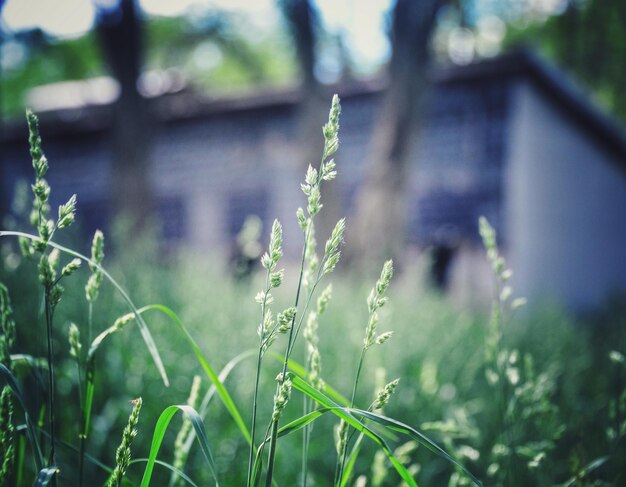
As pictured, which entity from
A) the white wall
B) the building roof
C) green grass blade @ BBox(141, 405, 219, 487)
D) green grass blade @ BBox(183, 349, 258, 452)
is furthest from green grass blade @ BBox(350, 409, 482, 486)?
the building roof

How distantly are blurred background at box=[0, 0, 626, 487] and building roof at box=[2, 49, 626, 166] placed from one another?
0.05 metres

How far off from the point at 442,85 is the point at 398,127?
10.7ft

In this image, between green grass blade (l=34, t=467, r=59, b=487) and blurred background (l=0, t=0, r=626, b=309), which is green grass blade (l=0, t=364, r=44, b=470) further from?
blurred background (l=0, t=0, r=626, b=309)

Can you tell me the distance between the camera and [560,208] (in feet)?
35.1

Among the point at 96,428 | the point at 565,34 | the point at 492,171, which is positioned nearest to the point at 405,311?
the point at 96,428

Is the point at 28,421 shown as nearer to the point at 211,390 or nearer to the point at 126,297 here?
the point at 126,297

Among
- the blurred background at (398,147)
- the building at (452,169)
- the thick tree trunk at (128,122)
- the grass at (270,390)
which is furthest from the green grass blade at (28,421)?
the thick tree trunk at (128,122)

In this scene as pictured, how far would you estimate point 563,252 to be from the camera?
1098cm

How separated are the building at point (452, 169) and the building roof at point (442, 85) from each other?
4cm

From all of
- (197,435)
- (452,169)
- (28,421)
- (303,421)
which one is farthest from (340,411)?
(452,169)

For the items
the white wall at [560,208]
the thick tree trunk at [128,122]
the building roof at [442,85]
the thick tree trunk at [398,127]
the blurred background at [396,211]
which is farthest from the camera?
the white wall at [560,208]

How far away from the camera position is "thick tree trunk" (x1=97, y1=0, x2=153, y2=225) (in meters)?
7.23

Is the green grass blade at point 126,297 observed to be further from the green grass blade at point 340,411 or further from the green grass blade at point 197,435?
the green grass blade at point 340,411

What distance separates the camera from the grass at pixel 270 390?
784mm
